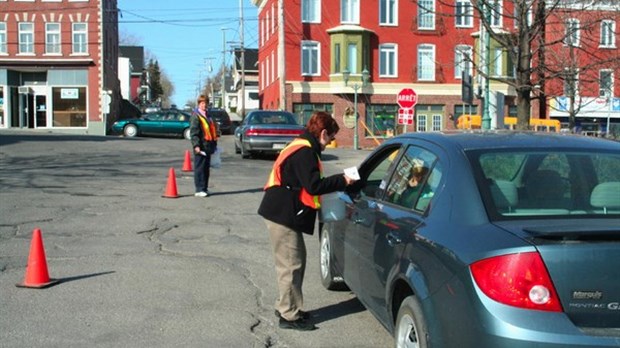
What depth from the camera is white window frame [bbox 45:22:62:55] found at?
4347 cm

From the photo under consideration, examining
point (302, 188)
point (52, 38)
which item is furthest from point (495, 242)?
point (52, 38)

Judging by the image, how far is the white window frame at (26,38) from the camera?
143ft

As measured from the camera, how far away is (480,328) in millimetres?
3168

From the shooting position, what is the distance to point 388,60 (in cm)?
4262

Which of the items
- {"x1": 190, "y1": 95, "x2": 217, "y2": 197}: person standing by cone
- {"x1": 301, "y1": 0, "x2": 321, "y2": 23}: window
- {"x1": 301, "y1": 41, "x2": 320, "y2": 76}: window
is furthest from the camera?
{"x1": 301, "y1": 41, "x2": 320, "y2": 76}: window

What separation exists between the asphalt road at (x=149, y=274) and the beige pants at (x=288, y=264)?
0.21m

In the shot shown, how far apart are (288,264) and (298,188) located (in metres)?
0.62

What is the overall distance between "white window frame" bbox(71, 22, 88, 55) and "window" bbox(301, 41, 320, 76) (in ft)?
47.5

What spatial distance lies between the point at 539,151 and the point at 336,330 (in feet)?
7.45

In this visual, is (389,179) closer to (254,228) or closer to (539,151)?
(539,151)

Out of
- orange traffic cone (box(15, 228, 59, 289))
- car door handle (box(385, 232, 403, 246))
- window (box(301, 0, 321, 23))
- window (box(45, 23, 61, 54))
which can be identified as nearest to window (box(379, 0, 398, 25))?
window (box(301, 0, 321, 23))

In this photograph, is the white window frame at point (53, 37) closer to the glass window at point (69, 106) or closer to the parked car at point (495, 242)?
the glass window at point (69, 106)


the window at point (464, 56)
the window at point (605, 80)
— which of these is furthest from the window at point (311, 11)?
the window at point (605, 80)

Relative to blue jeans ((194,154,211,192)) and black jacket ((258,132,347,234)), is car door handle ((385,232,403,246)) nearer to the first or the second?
black jacket ((258,132,347,234))
